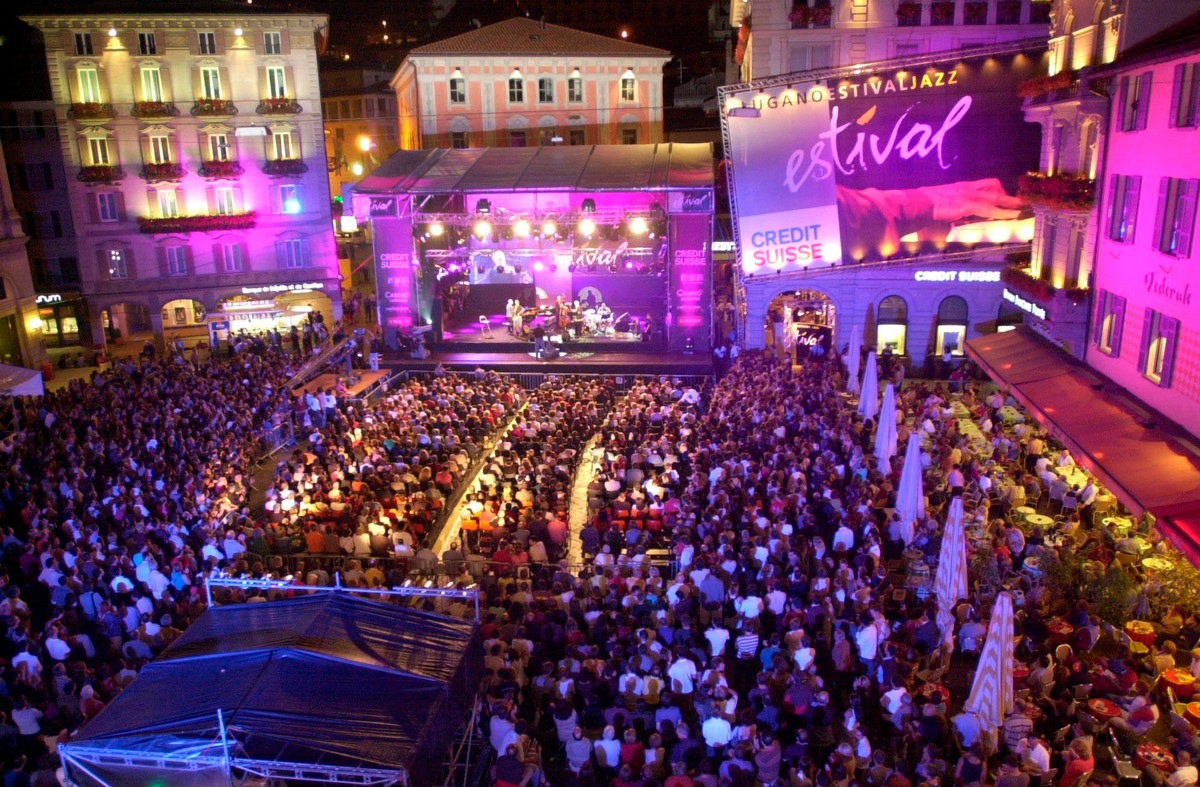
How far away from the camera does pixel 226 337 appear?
34531 millimetres

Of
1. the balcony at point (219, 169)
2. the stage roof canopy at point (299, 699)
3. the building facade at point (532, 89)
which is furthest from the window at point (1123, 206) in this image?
the balcony at point (219, 169)

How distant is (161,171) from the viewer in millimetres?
34594

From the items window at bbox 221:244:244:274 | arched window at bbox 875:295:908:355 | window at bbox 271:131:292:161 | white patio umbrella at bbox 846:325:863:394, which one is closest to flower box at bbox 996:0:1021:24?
arched window at bbox 875:295:908:355

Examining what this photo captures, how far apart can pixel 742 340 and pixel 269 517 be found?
1846 cm

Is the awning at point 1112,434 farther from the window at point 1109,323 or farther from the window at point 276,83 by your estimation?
the window at point 276,83

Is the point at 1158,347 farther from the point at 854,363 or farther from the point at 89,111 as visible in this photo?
the point at 89,111

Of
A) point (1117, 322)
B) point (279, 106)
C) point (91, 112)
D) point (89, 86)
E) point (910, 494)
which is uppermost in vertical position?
point (89, 86)

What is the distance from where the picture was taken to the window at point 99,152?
34.0 m

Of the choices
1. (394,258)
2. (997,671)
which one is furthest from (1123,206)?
(394,258)

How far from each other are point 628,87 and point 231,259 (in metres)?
19.1

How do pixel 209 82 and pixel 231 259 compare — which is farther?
pixel 231 259

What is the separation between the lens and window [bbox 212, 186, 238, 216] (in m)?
35.8

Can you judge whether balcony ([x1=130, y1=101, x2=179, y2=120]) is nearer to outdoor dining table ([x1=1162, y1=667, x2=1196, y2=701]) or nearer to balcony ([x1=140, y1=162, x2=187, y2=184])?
balcony ([x1=140, y1=162, x2=187, y2=184])

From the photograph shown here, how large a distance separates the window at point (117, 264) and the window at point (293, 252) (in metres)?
5.60
